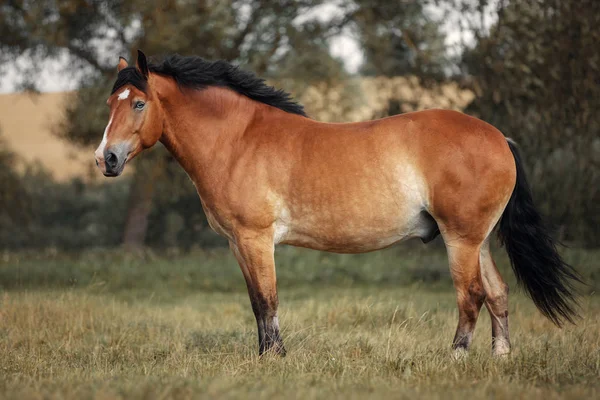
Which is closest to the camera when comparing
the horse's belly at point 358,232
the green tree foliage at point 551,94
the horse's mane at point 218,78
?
the horse's belly at point 358,232

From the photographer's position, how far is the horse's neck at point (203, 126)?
6.57 meters

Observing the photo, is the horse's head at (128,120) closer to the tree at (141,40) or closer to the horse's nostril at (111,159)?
the horse's nostril at (111,159)

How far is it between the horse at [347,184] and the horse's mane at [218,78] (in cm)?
2

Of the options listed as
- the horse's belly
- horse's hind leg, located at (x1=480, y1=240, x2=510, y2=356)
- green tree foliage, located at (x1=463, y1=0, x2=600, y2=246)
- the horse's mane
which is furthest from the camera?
green tree foliage, located at (x1=463, y1=0, x2=600, y2=246)

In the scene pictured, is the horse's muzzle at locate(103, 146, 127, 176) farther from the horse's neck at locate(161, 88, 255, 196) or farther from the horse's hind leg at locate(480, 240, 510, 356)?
the horse's hind leg at locate(480, 240, 510, 356)

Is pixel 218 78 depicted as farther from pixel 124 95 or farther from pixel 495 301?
pixel 495 301

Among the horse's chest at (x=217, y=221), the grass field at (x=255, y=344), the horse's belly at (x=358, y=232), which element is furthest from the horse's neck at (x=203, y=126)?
the grass field at (x=255, y=344)

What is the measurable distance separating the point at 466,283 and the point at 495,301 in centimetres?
44

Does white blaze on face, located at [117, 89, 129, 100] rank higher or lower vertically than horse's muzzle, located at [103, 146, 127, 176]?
higher

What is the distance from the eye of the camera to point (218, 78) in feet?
22.4

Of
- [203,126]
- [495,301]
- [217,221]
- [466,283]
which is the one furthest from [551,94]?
[217,221]

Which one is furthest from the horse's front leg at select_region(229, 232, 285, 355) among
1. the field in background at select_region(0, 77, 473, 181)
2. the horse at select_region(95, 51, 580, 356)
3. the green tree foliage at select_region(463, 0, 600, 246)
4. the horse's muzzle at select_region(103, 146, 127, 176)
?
the field in background at select_region(0, 77, 473, 181)

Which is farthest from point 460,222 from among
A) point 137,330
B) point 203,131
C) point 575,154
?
point 575,154

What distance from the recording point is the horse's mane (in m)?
6.67
